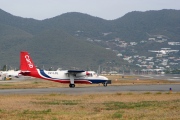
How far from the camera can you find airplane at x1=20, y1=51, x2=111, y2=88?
67.4m

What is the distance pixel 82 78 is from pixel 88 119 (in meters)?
47.2

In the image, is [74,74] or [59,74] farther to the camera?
[74,74]

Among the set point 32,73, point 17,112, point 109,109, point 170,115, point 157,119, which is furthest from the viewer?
point 32,73

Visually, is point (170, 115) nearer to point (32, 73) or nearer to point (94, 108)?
point (94, 108)

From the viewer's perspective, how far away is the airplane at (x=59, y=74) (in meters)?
67.4

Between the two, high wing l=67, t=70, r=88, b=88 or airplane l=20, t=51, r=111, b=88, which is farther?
high wing l=67, t=70, r=88, b=88

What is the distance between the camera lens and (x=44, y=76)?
68.0m

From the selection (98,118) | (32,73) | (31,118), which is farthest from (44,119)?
(32,73)

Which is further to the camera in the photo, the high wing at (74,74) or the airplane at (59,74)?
the high wing at (74,74)

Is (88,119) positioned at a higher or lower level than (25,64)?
lower

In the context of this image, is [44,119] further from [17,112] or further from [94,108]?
[94,108]

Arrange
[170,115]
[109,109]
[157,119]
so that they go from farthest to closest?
[109,109] → [170,115] → [157,119]

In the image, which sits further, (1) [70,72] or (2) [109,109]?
(1) [70,72]

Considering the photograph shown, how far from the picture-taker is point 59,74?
6938cm
